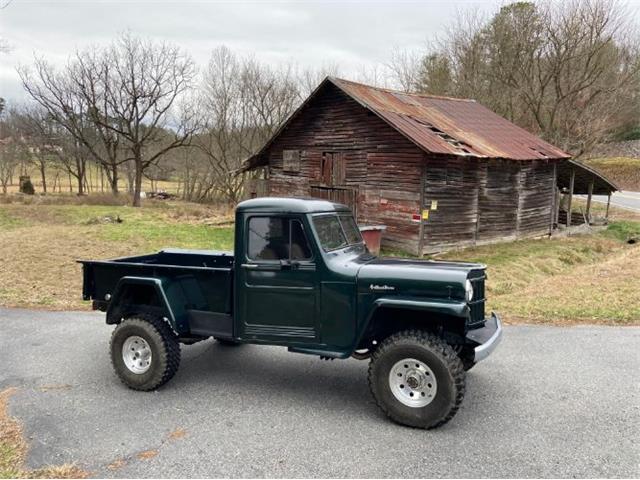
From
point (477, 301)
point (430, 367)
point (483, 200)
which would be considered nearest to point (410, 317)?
point (430, 367)

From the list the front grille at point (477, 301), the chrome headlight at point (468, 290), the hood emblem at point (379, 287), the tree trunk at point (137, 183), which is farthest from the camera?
the tree trunk at point (137, 183)

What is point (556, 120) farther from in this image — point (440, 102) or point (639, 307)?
point (639, 307)

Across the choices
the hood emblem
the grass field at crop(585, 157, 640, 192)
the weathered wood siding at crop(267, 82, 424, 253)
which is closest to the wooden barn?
the weathered wood siding at crop(267, 82, 424, 253)

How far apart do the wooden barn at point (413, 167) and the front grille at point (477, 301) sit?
1133 cm

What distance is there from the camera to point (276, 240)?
5.36 m

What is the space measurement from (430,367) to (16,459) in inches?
141

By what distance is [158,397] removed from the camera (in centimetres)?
555

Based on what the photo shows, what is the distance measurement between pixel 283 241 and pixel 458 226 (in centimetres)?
1432

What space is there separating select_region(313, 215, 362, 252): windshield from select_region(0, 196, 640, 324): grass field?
397cm

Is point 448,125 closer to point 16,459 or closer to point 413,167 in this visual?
point 413,167

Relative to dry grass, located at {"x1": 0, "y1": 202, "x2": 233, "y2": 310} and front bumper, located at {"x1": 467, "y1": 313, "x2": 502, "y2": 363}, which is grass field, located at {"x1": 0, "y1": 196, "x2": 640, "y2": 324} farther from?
front bumper, located at {"x1": 467, "y1": 313, "x2": 502, "y2": 363}

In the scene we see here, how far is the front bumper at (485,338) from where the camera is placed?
190 inches

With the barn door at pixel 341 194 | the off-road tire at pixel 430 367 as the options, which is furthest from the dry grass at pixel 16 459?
the barn door at pixel 341 194

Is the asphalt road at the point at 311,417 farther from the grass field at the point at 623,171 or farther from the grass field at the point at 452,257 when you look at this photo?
the grass field at the point at 623,171
